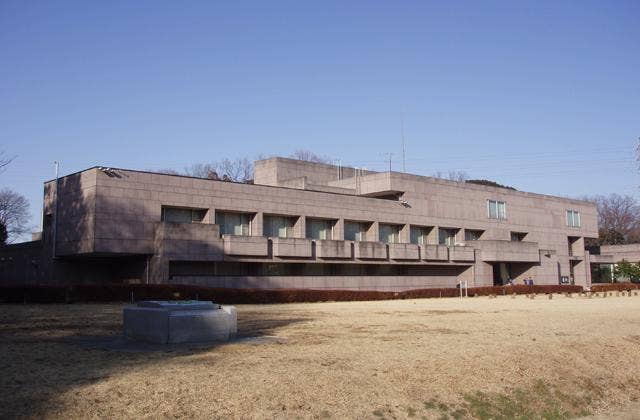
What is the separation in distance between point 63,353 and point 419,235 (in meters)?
44.1

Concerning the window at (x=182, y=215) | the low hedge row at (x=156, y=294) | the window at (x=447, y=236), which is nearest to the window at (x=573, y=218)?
the window at (x=447, y=236)

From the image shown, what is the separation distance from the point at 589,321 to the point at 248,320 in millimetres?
11768

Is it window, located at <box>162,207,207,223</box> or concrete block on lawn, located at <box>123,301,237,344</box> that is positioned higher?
window, located at <box>162,207,207,223</box>

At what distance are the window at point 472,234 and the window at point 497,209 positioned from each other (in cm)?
206

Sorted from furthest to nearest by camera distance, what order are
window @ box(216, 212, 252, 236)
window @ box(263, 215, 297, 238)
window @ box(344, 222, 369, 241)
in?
window @ box(344, 222, 369, 241) < window @ box(263, 215, 297, 238) < window @ box(216, 212, 252, 236)

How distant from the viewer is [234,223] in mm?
43000

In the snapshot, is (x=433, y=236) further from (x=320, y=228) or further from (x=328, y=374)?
(x=328, y=374)

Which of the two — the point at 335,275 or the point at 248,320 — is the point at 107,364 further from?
the point at 335,275

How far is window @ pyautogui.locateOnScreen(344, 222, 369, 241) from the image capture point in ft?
162

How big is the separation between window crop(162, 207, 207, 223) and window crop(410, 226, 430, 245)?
2002 centimetres

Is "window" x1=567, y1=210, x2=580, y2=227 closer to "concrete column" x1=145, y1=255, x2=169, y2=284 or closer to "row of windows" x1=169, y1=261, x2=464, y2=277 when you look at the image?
"row of windows" x1=169, y1=261, x2=464, y2=277

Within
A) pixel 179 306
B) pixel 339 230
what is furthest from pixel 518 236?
pixel 179 306

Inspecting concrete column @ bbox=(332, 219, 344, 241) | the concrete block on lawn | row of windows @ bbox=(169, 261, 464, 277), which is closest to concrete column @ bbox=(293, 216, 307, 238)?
row of windows @ bbox=(169, 261, 464, 277)

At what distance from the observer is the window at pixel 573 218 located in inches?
2758
